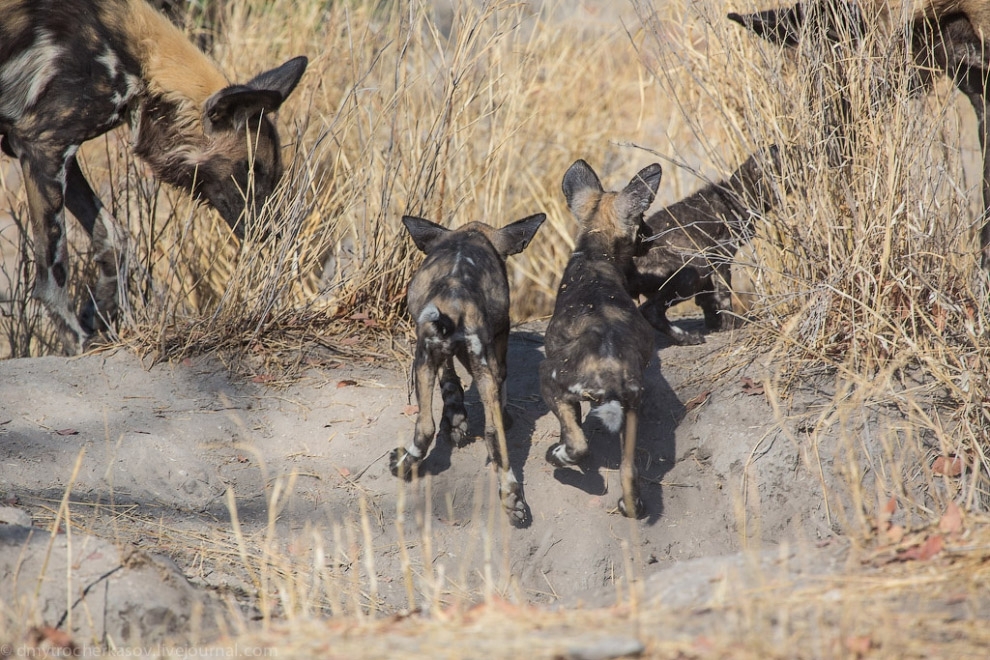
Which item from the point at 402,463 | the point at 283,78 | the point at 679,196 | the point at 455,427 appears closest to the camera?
the point at 402,463

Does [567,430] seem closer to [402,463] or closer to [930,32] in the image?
[402,463]

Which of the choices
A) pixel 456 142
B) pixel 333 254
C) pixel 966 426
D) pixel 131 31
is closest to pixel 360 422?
pixel 333 254

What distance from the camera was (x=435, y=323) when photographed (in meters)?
4.27

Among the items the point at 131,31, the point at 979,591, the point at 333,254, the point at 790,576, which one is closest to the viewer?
the point at 979,591

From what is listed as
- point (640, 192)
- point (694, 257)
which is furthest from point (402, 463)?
point (694, 257)

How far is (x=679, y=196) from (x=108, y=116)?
4382 millimetres

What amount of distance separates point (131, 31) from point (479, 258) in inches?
101

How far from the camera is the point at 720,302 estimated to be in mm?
5750

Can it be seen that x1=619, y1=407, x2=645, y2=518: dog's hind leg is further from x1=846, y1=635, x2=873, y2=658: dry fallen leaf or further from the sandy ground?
x1=846, y1=635, x2=873, y2=658: dry fallen leaf

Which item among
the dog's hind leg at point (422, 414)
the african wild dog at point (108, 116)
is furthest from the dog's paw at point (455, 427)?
the african wild dog at point (108, 116)

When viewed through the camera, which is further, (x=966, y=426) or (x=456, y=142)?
(x=456, y=142)

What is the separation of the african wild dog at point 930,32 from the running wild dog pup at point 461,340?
1.86 meters

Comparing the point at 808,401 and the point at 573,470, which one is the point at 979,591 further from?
the point at 573,470

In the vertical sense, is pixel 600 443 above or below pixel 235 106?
below
